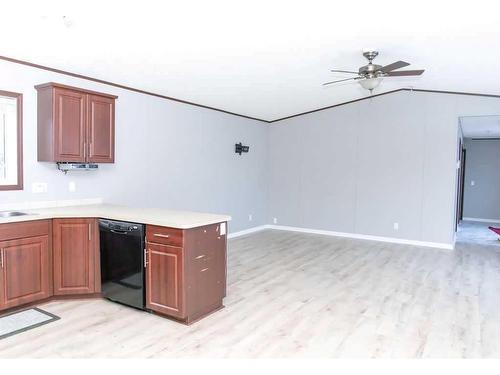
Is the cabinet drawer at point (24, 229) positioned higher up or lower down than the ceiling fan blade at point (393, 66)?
lower down

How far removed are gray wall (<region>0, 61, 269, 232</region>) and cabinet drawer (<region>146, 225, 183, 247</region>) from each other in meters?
1.56

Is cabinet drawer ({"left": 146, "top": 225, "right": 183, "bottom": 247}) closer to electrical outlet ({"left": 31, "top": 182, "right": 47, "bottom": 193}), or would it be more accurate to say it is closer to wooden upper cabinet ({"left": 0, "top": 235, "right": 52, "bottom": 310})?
wooden upper cabinet ({"left": 0, "top": 235, "right": 52, "bottom": 310})

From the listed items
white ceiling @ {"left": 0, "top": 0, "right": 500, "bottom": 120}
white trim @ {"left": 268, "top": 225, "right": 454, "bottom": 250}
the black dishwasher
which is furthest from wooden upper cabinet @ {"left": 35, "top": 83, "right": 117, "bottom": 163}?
white trim @ {"left": 268, "top": 225, "right": 454, "bottom": 250}

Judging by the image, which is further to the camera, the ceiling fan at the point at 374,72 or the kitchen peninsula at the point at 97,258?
the ceiling fan at the point at 374,72

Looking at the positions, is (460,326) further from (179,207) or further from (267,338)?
(179,207)

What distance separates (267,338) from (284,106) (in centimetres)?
486

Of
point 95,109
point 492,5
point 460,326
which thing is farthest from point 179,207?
point 492,5

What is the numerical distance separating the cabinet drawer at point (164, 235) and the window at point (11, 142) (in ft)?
5.37

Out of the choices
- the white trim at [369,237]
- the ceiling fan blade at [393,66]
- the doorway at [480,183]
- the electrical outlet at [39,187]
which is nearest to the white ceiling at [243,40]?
the ceiling fan blade at [393,66]

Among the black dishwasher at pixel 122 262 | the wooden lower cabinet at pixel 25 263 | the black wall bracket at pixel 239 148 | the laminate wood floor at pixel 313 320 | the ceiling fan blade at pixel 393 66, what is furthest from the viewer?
the black wall bracket at pixel 239 148

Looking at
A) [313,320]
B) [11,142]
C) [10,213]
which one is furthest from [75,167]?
[313,320]

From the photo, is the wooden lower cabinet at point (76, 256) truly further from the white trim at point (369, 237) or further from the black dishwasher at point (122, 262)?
the white trim at point (369, 237)

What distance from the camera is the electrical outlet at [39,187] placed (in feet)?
12.9

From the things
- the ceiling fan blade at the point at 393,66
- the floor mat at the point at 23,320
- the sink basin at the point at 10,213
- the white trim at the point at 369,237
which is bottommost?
the floor mat at the point at 23,320
